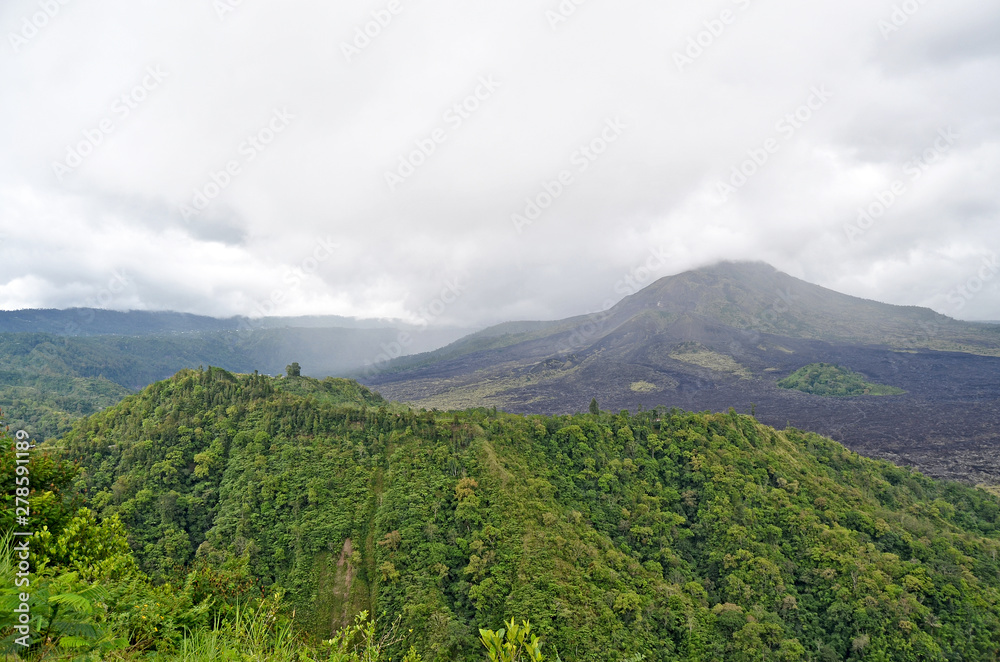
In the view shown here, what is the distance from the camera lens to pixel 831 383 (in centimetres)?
15412

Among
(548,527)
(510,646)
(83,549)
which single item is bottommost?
(548,527)

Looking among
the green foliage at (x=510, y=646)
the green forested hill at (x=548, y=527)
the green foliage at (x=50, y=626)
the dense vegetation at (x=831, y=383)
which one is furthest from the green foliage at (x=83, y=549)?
the dense vegetation at (x=831, y=383)

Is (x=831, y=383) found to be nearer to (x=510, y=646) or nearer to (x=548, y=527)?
(x=548, y=527)

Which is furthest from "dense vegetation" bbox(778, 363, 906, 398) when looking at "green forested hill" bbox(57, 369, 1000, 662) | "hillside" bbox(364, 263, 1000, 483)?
"green forested hill" bbox(57, 369, 1000, 662)

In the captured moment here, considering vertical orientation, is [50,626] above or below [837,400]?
above

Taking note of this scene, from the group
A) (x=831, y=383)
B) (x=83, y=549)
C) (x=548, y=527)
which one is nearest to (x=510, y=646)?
(x=83, y=549)

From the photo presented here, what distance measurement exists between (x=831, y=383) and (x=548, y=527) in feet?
566

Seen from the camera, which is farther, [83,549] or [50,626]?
[83,549]

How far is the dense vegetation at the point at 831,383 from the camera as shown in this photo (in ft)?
488

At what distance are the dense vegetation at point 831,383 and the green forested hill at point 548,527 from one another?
426ft

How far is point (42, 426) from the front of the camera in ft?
293

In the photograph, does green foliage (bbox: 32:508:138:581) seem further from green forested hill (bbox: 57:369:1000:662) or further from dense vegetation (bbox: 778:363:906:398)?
dense vegetation (bbox: 778:363:906:398)

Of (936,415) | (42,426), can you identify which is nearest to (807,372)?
(936,415)

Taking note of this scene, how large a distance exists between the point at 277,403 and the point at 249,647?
3582 centimetres
